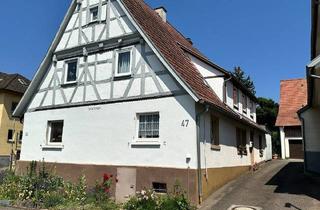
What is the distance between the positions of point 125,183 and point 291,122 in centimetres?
2223

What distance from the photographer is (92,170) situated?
A: 14.3m

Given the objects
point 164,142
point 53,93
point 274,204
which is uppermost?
point 53,93

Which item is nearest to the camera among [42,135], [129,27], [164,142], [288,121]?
[164,142]

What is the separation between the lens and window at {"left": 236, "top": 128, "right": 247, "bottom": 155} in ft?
58.0

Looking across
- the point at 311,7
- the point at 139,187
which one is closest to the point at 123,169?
the point at 139,187

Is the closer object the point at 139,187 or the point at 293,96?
the point at 139,187

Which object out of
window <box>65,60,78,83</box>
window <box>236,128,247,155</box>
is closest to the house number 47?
window <box>236,128,247,155</box>

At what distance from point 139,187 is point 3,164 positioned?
23.4 meters

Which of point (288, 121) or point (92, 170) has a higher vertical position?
point (288, 121)

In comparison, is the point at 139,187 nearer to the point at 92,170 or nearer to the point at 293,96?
the point at 92,170

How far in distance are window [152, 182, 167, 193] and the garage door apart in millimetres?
22188

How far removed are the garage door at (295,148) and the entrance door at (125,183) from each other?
2241 centimetres

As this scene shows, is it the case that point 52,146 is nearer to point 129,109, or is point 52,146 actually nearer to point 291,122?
point 129,109

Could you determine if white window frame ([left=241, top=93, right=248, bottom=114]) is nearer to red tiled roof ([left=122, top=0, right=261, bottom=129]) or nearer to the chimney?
red tiled roof ([left=122, top=0, right=261, bottom=129])
